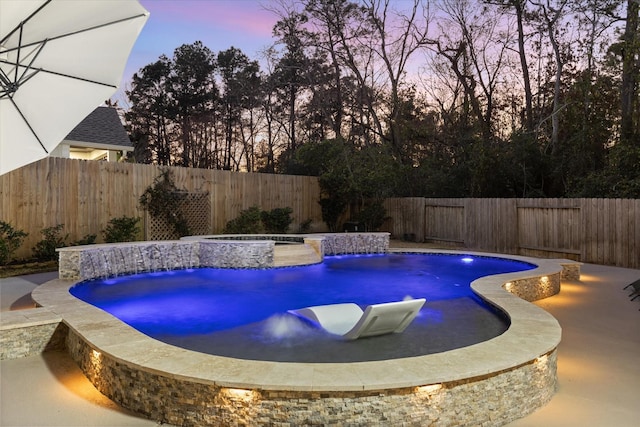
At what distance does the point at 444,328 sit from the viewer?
18.9ft

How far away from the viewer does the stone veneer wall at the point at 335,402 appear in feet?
10.3

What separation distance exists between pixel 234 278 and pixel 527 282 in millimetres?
5465

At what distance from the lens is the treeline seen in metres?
15.4

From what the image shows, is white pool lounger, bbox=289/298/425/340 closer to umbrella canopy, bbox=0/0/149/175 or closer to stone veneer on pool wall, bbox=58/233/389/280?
umbrella canopy, bbox=0/0/149/175

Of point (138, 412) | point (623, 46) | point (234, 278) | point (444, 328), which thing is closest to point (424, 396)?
point (138, 412)

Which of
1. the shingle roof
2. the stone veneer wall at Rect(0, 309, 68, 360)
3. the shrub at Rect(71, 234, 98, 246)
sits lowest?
the stone veneer wall at Rect(0, 309, 68, 360)

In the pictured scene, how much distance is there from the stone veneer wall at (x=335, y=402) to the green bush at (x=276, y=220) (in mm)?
11745

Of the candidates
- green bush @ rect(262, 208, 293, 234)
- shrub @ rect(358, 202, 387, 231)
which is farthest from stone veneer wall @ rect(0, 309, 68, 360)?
shrub @ rect(358, 202, 387, 231)

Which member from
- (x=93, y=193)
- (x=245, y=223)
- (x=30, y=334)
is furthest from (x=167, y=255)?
(x=30, y=334)

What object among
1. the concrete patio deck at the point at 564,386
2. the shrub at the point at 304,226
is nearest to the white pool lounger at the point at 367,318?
the concrete patio deck at the point at 564,386

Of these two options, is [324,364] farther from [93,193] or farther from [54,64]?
[93,193]

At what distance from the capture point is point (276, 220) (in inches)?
614

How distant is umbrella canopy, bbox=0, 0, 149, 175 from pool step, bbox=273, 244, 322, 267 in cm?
586

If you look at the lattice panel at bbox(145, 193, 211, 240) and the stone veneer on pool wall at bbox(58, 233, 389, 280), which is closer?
the stone veneer on pool wall at bbox(58, 233, 389, 280)
